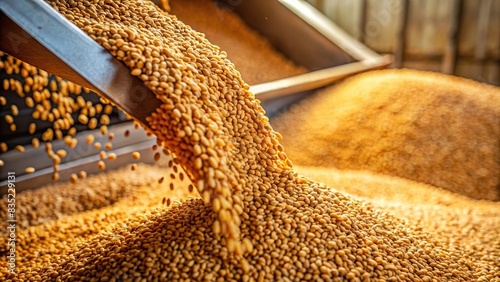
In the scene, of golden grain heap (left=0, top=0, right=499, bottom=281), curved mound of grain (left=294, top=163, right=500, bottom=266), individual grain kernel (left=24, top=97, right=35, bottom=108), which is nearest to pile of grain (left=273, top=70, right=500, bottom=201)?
curved mound of grain (left=294, top=163, right=500, bottom=266)

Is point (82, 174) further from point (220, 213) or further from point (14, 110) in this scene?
point (220, 213)

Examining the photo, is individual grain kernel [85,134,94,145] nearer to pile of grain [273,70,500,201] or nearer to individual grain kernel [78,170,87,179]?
individual grain kernel [78,170,87,179]

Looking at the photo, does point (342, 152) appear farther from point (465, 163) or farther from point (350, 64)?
point (350, 64)

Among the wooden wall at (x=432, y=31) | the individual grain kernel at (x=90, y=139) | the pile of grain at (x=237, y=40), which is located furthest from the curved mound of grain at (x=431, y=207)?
the wooden wall at (x=432, y=31)

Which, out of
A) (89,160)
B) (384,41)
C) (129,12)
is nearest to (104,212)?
(89,160)

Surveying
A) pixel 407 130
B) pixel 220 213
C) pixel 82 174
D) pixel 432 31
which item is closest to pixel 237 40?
pixel 407 130

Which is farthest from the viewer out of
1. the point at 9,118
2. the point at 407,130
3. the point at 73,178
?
the point at 407,130
